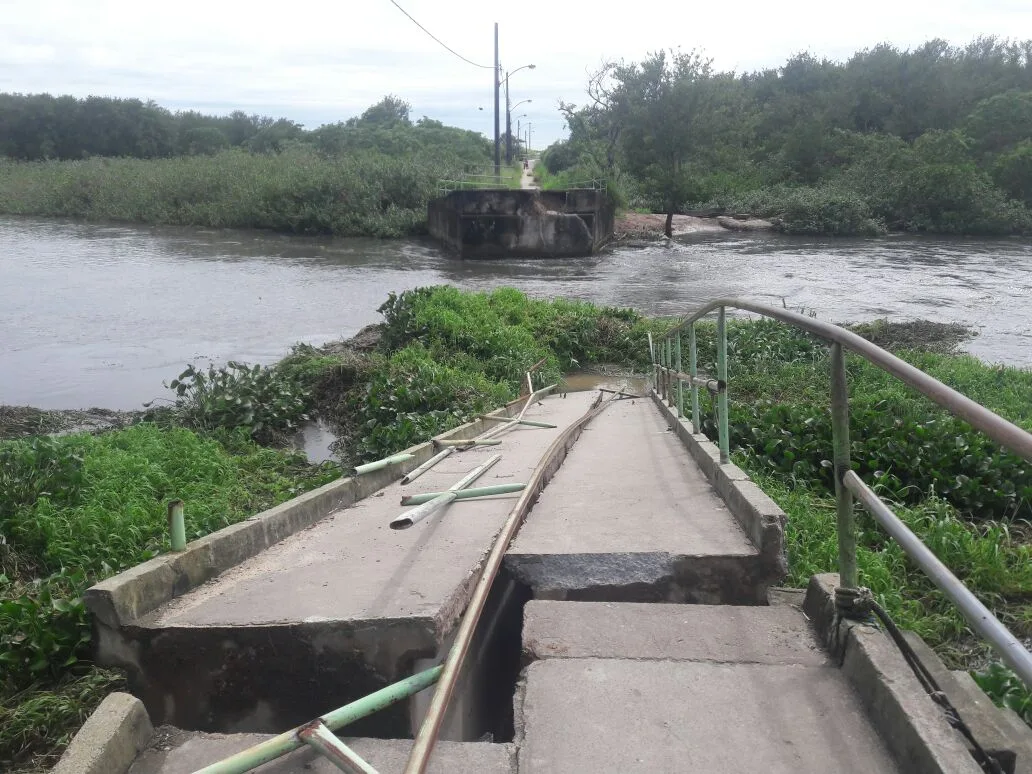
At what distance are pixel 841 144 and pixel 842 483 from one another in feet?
164

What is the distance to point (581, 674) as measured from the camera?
2430 mm

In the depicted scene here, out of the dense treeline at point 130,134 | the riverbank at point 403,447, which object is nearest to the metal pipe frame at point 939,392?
the riverbank at point 403,447

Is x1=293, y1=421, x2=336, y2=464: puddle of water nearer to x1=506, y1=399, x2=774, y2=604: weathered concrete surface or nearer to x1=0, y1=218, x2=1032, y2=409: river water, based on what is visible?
x1=0, y1=218, x2=1032, y2=409: river water

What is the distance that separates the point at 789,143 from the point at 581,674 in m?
51.5

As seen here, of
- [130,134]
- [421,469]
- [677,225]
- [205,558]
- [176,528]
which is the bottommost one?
[421,469]

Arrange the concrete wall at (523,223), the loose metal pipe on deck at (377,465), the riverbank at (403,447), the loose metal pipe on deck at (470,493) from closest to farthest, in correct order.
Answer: the riverbank at (403,447), the loose metal pipe on deck at (470,493), the loose metal pipe on deck at (377,465), the concrete wall at (523,223)

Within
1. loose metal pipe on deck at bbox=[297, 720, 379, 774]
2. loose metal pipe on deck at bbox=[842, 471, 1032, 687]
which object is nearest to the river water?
loose metal pipe on deck at bbox=[297, 720, 379, 774]

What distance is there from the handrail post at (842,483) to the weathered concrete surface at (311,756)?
110cm

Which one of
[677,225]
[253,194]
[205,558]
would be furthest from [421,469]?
[253,194]

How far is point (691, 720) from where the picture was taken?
7.22ft

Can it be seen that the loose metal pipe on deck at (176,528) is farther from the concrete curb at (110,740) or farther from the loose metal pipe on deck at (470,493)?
the loose metal pipe on deck at (470,493)

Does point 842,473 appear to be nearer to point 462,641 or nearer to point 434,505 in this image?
point 462,641

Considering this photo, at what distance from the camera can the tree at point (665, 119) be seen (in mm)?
39844

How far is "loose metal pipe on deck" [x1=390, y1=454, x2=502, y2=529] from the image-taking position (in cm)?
306
